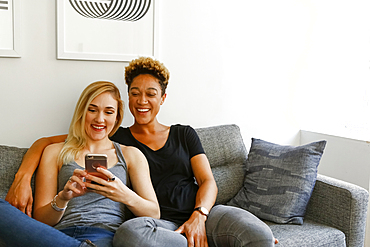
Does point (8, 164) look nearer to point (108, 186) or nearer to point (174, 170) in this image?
point (108, 186)

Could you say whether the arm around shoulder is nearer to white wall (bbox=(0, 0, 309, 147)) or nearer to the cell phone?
the cell phone

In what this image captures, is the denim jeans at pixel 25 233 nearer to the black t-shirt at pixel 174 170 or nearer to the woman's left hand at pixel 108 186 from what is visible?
the woman's left hand at pixel 108 186

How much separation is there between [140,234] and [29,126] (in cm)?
102

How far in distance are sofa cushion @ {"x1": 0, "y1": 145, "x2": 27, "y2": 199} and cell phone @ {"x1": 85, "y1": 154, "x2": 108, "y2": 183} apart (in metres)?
0.54

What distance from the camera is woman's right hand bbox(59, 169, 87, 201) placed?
1400mm

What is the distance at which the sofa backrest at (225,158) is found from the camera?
2.15 m

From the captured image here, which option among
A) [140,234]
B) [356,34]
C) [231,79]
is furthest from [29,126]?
[356,34]

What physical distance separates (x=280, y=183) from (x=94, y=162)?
3.55 feet

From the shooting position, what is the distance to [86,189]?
56.8 inches

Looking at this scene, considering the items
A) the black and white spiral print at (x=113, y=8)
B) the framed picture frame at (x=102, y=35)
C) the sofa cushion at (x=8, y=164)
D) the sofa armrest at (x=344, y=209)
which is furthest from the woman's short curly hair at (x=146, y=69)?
the sofa armrest at (x=344, y=209)

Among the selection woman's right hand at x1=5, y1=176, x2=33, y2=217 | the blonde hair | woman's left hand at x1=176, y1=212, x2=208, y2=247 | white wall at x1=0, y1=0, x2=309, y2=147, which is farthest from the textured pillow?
woman's right hand at x1=5, y1=176, x2=33, y2=217

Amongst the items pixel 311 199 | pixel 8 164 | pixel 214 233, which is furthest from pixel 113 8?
pixel 311 199

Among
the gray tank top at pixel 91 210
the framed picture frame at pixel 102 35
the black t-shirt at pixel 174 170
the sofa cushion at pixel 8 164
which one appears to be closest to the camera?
the gray tank top at pixel 91 210

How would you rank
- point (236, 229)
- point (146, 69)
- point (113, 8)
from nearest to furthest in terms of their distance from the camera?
1. point (236, 229)
2. point (146, 69)
3. point (113, 8)
